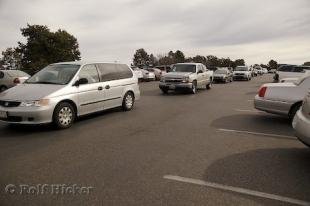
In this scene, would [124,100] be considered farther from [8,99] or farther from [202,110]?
[8,99]

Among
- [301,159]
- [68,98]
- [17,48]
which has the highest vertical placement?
[17,48]

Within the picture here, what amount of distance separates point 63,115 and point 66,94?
0.53m

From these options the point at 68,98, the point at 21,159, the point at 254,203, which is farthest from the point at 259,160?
the point at 68,98

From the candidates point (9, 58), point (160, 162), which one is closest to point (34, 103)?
point (160, 162)

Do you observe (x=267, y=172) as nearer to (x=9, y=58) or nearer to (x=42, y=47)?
(x=42, y=47)

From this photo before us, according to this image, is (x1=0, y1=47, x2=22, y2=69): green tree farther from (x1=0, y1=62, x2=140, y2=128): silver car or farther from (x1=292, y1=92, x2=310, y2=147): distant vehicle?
(x1=292, y1=92, x2=310, y2=147): distant vehicle

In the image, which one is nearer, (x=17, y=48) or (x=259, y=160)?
(x=259, y=160)

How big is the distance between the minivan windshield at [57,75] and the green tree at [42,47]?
1678 inches

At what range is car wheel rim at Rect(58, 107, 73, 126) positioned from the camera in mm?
7994

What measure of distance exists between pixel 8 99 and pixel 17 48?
48253 mm

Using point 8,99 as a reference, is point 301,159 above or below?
below

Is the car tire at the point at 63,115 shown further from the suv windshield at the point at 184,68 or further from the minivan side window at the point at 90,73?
the suv windshield at the point at 184,68

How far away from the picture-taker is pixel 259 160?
5.63 meters

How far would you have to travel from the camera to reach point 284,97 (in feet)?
28.4
